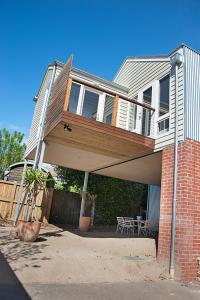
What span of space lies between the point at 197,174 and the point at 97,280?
385 centimetres

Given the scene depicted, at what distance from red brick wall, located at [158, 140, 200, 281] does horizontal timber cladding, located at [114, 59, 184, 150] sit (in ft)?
2.19

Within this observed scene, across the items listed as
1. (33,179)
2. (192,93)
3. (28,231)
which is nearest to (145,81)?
(192,93)

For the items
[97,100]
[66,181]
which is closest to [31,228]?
[97,100]

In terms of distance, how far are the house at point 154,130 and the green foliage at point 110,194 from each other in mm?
4554

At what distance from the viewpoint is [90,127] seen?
23.7 ft

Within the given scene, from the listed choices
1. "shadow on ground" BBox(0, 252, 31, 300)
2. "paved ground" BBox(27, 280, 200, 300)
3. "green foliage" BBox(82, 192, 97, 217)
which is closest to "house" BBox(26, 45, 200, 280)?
"paved ground" BBox(27, 280, 200, 300)

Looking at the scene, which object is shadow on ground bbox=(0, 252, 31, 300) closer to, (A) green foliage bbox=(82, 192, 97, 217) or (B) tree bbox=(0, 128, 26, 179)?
(A) green foliage bbox=(82, 192, 97, 217)

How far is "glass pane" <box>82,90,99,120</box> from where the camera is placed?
8.71 m

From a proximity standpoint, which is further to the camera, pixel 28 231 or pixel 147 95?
pixel 147 95

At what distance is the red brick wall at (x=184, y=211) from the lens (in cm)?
602

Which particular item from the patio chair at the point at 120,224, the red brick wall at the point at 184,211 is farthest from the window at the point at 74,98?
the patio chair at the point at 120,224

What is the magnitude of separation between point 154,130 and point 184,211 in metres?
3.12

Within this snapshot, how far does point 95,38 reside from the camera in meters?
10.0

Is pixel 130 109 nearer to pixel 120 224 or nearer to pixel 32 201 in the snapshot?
pixel 32 201
